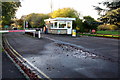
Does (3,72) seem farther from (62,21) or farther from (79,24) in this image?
(79,24)

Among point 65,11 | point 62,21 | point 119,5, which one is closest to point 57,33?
point 62,21

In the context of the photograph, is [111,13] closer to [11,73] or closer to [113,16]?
[113,16]

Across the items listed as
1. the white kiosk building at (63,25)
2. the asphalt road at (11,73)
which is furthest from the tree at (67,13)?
the asphalt road at (11,73)

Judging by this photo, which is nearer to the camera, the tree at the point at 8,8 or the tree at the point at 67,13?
the tree at the point at 8,8

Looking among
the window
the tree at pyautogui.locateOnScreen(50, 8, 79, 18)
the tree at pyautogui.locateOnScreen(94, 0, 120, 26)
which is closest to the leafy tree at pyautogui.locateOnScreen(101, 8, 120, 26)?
the tree at pyautogui.locateOnScreen(94, 0, 120, 26)

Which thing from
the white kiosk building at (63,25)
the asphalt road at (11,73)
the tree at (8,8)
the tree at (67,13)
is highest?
the tree at (67,13)

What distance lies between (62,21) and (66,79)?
24.1 m

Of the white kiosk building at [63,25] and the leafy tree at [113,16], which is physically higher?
the leafy tree at [113,16]

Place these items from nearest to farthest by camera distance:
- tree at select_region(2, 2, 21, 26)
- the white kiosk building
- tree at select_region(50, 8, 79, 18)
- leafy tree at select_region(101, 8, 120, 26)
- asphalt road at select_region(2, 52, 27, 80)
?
1. asphalt road at select_region(2, 52, 27, 80)
2. tree at select_region(2, 2, 21, 26)
3. leafy tree at select_region(101, 8, 120, 26)
4. the white kiosk building
5. tree at select_region(50, 8, 79, 18)

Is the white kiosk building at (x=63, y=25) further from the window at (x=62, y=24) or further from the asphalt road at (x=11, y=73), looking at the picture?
the asphalt road at (x=11, y=73)

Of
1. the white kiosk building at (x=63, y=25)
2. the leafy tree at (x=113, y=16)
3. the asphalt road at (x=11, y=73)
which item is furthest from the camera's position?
the white kiosk building at (x=63, y=25)

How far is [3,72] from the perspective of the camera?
6.00 metres

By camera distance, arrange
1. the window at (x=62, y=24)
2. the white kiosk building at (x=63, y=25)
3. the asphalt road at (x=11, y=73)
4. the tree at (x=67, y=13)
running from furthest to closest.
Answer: the tree at (x=67, y=13) < the window at (x=62, y=24) < the white kiosk building at (x=63, y=25) < the asphalt road at (x=11, y=73)

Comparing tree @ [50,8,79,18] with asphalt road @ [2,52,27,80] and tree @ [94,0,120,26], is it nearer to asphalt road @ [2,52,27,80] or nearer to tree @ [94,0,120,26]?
tree @ [94,0,120,26]
